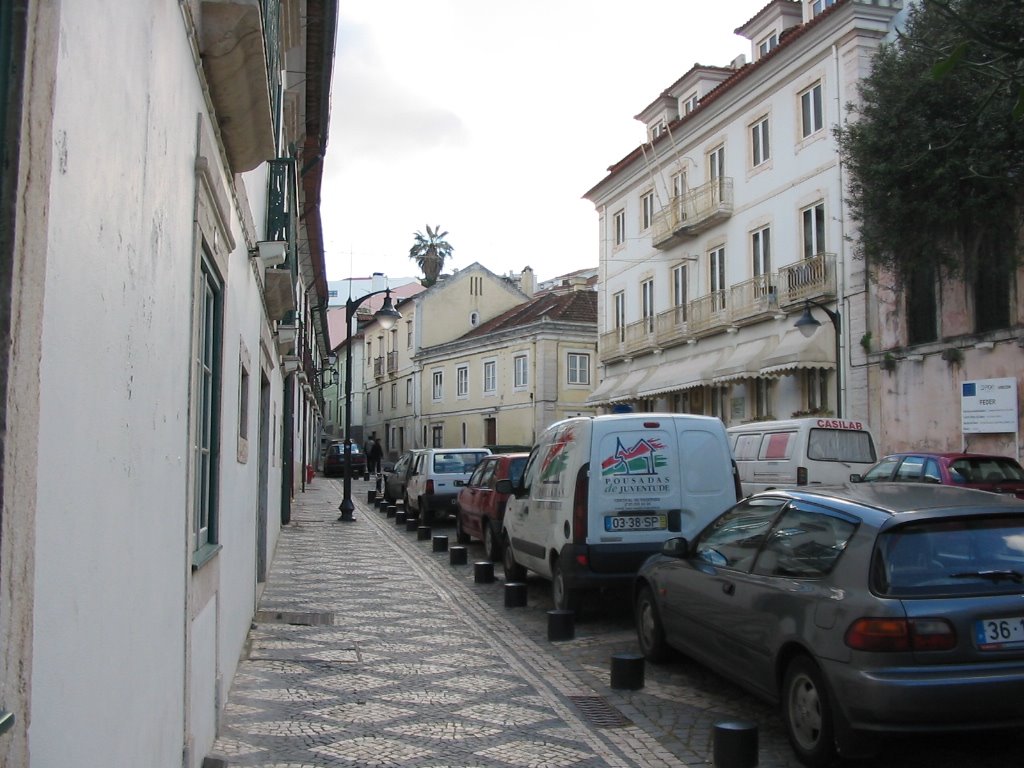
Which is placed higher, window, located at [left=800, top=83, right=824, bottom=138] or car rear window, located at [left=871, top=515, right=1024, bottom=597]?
window, located at [left=800, top=83, right=824, bottom=138]

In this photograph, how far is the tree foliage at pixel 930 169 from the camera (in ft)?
61.5

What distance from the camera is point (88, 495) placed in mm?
2490

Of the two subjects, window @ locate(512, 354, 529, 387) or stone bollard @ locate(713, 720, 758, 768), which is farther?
window @ locate(512, 354, 529, 387)

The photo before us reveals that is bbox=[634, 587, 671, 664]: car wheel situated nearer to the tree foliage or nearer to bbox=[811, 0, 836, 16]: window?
the tree foliage

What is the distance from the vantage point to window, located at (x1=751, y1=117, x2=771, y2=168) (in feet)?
93.6

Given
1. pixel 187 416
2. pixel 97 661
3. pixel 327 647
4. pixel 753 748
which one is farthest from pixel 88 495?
pixel 327 647

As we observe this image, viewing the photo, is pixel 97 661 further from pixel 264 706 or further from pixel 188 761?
pixel 264 706

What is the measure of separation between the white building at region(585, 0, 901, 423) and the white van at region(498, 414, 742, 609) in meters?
14.0

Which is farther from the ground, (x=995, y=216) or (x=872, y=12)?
(x=872, y=12)

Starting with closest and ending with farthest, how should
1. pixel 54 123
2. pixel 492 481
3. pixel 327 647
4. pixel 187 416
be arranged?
pixel 54 123 < pixel 187 416 < pixel 327 647 < pixel 492 481

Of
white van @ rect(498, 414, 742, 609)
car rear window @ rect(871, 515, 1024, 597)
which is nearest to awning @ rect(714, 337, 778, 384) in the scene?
white van @ rect(498, 414, 742, 609)

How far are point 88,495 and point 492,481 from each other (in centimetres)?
1334

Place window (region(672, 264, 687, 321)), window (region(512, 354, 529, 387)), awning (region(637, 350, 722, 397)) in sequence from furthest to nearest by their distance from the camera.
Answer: window (region(512, 354, 529, 387)) → window (region(672, 264, 687, 321)) → awning (region(637, 350, 722, 397))

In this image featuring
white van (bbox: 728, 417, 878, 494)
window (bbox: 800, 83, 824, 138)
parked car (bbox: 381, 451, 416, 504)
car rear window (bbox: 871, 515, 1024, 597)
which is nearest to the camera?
car rear window (bbox: 871, 515, 1024, 597)
